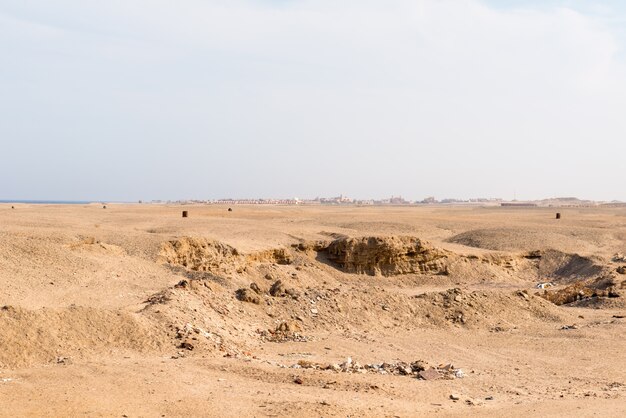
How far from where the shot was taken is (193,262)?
2077 centimetres

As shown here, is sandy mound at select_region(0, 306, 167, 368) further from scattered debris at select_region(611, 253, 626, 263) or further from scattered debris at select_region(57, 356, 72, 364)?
scattered debris at select_region(611, 253, 626, 263)

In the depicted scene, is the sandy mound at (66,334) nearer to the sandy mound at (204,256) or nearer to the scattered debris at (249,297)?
the scattered debris at (249,297)

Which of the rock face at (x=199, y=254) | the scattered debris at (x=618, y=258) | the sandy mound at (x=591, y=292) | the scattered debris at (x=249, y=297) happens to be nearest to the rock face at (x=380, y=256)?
the rock face at (x=199, y=254)

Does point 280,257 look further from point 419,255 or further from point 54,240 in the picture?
point 54,240

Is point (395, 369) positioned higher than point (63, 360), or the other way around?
point (63, 360)

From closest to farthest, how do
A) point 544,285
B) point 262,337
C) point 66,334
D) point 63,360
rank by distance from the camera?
point 63,360 → point 66,334 → point 262,337 → point 544,285

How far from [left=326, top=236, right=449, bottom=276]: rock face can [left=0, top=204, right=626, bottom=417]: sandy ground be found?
302mm

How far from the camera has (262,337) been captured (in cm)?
1340

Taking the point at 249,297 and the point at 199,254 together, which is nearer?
the point at 249,297

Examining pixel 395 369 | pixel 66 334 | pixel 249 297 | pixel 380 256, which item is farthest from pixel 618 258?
pixel 66 334

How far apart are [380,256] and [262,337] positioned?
11229 mm

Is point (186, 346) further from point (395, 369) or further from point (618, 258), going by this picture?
point (618, 258)

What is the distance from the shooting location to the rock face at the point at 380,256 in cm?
2405

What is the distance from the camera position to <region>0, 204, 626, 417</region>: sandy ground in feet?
29.2
